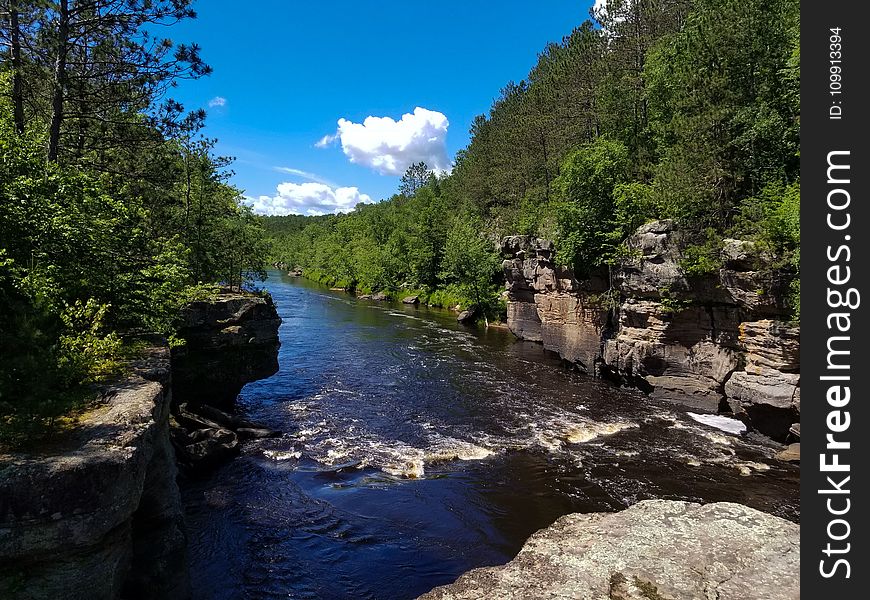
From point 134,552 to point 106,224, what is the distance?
6.77 m

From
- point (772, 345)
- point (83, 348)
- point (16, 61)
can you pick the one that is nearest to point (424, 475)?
point (83, 348)

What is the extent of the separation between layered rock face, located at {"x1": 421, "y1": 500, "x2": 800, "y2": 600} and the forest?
284 inches

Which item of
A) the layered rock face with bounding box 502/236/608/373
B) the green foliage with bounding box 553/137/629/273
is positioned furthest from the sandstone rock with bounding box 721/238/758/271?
the layered rock face with bounding box 502/236/608/373

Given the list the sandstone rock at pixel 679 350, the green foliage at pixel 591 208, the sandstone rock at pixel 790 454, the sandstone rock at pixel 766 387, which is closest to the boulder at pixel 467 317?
the green foliage at pixel 591 208

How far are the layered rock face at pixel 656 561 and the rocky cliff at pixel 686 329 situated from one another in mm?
11919

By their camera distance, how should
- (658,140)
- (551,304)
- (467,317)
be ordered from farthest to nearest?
1. (467,317)
2. (551,304)
3. (658,140)

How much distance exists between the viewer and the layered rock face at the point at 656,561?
741 cm

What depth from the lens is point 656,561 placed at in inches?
320

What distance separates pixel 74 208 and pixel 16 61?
647 cm

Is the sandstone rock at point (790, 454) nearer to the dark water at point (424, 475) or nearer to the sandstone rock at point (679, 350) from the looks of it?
the dark water at point (424, 475)

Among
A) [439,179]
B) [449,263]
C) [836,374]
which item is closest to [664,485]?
[836,374]

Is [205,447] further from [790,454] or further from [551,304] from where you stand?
[551,304]

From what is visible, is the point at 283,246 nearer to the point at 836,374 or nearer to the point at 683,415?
the point at 683,415

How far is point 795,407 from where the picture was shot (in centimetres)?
1822
